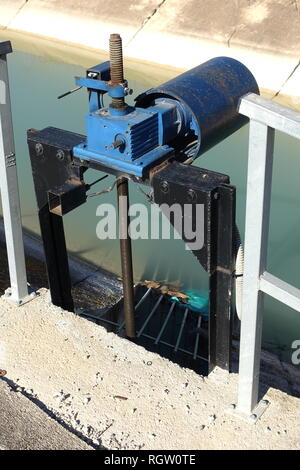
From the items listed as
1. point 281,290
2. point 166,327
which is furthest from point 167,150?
point 166,327

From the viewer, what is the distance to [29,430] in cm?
347

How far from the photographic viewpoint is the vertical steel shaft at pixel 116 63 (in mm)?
3525

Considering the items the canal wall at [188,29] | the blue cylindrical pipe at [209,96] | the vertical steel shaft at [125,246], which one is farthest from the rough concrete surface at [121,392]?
the canal wall at [188,29]

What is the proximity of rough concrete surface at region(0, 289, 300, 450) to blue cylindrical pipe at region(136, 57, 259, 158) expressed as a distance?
131cm

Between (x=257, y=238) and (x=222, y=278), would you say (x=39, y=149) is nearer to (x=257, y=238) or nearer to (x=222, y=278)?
(x=222, y=278)

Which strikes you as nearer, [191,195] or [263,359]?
[191,195]

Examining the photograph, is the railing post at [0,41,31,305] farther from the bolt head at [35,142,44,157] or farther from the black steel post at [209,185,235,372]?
the black steel post at [209,185,235,372]

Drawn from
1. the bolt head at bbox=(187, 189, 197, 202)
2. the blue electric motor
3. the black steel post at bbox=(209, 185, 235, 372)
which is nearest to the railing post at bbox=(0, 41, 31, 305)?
the blue electric motor

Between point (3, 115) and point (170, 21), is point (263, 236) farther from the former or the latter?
point (170, 21)

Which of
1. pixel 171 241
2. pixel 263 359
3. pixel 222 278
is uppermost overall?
pixel 222 278

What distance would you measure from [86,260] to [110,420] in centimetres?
446

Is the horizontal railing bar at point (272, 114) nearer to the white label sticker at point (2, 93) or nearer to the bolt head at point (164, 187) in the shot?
the bolt head at point (164, 187)

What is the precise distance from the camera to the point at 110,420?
3.63m

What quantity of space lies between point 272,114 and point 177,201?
0.88 m
